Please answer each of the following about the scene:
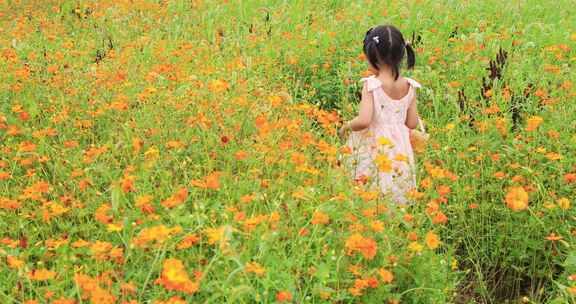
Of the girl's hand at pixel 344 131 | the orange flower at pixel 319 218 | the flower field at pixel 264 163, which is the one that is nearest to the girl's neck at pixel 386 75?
the girl's hand at pixel 344 131

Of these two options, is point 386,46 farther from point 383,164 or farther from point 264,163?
point 383,164

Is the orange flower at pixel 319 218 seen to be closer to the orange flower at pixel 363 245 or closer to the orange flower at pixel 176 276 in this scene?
the orange flower at pixel 363 245

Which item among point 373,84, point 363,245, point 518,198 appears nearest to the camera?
point 363,245

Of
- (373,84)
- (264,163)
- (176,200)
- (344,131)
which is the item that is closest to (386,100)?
(373,84)

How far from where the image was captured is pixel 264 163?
9.46 ft

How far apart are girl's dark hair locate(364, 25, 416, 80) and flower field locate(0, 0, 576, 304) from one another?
51 centimetres

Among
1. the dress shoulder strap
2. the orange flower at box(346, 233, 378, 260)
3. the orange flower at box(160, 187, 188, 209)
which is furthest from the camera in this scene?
the dress shoulder strap

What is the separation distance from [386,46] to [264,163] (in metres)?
1.28

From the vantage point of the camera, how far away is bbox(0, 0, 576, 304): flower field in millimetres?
2160

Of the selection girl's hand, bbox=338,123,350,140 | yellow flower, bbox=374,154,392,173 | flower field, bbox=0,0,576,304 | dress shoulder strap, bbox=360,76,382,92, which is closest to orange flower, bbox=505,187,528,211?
flower field, bbox=0,0,576,304

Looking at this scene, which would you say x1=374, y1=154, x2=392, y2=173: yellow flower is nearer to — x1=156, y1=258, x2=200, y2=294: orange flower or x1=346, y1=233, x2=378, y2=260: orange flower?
x1=346, y1=233, x2=378, y2=260: orange flower

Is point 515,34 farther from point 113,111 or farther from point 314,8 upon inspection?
point 113,111

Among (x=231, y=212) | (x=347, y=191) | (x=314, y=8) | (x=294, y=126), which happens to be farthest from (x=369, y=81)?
(x=314, y=8)

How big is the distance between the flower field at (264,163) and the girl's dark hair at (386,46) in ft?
1.66
